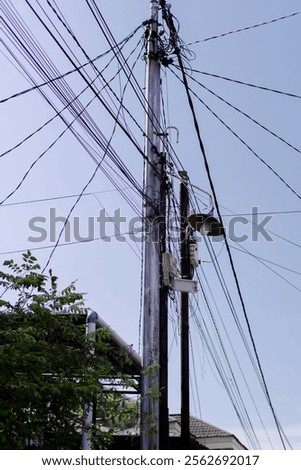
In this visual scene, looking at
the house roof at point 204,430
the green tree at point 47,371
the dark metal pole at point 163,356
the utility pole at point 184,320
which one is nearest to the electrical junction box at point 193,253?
the utility pole at point 184,320

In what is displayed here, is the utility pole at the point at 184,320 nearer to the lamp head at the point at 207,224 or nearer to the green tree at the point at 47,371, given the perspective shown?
the lamp head at the point at 207,224

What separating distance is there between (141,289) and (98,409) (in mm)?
2336

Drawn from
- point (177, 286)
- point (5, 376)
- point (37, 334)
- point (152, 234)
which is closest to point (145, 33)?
point (152, 234)

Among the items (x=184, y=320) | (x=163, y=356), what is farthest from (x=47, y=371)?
(x=184, y=320)

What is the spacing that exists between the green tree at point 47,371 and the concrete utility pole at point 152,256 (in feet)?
2.64

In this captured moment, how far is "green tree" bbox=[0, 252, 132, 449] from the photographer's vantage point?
20.1 ft

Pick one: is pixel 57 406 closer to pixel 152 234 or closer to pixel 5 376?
pixel 5 376

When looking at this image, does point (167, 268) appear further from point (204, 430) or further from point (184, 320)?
point (204, 430)

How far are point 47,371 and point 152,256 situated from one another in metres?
3.28

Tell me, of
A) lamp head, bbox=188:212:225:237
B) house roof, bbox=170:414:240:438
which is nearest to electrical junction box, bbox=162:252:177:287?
lamp head, bbox=188:212:225:237

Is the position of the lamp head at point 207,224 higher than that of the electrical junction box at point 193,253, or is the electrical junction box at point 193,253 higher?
the electrical junction box at point 193,253

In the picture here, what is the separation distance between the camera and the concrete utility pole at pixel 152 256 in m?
8.51

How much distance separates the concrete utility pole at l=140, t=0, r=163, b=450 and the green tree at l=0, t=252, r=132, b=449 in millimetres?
804

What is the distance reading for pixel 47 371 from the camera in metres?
6.67
